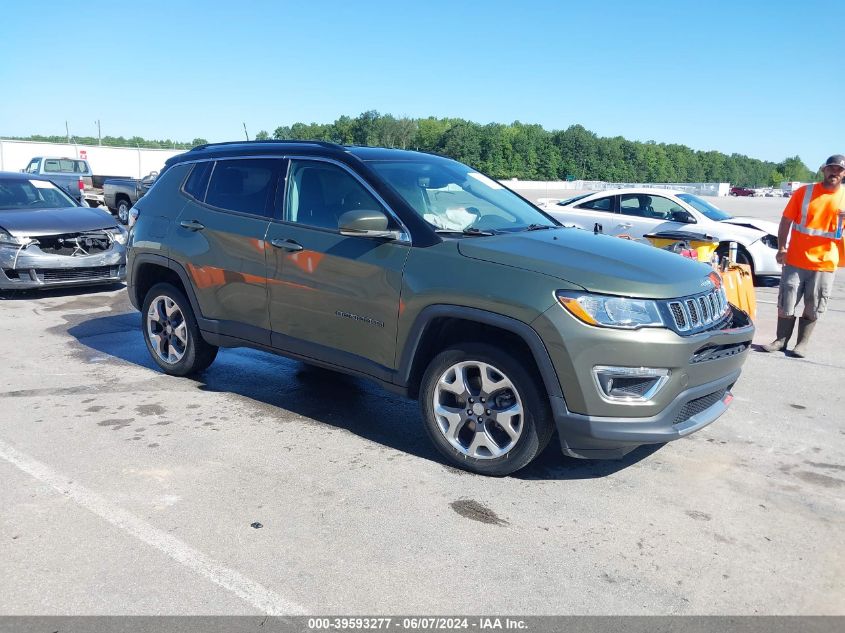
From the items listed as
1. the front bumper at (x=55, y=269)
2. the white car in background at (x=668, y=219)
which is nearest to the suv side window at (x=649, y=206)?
the white car in background at (x=668, y=219)

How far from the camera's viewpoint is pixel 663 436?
3.87 metres

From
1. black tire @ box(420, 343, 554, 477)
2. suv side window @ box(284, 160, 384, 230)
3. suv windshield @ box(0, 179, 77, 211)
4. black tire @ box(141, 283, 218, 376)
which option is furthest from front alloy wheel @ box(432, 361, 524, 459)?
suv windshield @ box(0, 179, 77, 211)

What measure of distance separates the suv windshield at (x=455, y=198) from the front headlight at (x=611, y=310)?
1.02 metres

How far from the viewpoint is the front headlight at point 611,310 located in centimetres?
376

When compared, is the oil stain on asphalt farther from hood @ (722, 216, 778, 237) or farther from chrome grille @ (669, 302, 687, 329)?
hood @ (722, 216, 778, 237)

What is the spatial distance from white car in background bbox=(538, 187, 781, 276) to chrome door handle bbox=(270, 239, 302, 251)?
26.4ft

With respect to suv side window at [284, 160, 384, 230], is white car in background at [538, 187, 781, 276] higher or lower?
lower

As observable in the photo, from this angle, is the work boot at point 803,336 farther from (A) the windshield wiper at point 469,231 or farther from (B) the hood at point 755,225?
(B) the hood at point 755,225

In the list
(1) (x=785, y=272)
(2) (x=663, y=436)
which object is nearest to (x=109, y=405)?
(2) (x=663, y=436)

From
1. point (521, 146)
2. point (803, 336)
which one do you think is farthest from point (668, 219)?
point (521, 146)

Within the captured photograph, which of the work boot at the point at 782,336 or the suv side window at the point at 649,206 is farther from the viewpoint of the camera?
the suv side window at the point at 649,206

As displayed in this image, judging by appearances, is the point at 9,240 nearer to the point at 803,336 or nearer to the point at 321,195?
the point at 321,195

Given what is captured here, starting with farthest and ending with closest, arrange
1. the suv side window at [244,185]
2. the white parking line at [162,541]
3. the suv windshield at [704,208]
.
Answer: the suv windshield at [704,208]
the suv side window at [244,185]
the white parking line at [162,541]

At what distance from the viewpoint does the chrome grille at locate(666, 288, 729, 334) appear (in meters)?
3.88
